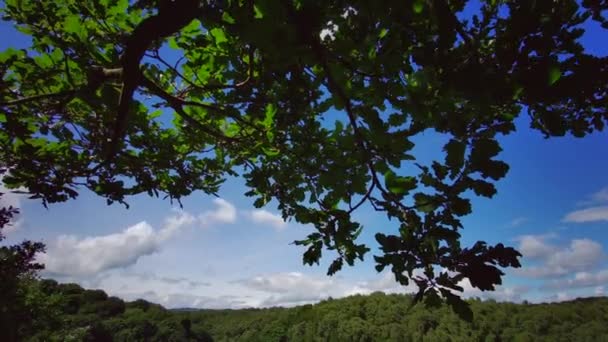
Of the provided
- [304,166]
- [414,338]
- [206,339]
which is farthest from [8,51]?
[206,339]

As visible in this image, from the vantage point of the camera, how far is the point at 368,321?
112062 mm

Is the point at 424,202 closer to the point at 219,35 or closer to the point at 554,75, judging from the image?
the point at 554,75

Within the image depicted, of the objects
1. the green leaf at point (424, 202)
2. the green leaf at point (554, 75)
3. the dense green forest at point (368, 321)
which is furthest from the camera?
the dense green forest at point (368, 321)

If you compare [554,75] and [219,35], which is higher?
[219,35]

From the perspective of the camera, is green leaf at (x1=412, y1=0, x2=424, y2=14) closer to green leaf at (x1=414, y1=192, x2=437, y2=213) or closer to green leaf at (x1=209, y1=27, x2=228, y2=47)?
green leaf at (x1=414, y1=192, x2=437, y2=213)

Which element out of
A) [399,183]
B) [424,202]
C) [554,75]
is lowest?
[424,202]

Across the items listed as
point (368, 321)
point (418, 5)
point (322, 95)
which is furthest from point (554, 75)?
point (368, 321)

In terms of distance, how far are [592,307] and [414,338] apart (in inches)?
1549

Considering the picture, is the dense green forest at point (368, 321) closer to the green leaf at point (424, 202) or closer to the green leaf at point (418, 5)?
the green leaf at point (424, 202)

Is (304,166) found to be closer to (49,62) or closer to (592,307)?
(49,62)

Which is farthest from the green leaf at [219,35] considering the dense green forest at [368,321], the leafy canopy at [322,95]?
the dense green forest at [368,321]

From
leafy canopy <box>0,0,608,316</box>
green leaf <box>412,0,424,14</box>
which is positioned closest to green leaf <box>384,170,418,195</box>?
leafy canopy <box>0,0,608,316</box>

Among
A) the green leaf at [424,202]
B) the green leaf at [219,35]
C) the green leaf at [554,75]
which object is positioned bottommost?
the green leaf at [424,202]

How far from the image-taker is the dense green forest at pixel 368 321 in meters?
78.8
